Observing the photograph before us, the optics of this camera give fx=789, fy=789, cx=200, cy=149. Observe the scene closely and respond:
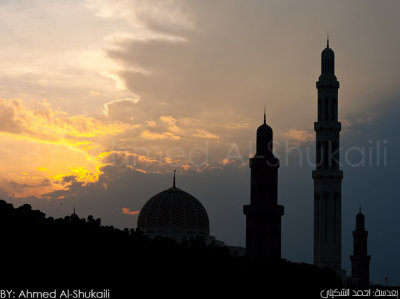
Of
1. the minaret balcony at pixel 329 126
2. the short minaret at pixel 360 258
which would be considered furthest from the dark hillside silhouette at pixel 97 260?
the short minaret at pixel 360 258

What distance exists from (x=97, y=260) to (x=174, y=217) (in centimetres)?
7631

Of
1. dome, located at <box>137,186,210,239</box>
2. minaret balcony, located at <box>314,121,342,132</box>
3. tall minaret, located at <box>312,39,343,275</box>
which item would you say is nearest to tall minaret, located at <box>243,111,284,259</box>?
tall minaret, located at <box>312,39,343,275</box>

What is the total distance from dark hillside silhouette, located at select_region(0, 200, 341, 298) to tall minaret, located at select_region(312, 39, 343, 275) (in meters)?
51.1

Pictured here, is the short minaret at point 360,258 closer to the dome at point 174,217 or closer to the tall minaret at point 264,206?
the tall minaret at point 264,206

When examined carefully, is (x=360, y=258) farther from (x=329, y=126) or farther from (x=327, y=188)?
(x=329, y=126)

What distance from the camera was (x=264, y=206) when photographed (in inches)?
5477

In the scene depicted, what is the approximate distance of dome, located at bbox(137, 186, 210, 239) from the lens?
454 feet

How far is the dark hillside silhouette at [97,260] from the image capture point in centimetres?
5712

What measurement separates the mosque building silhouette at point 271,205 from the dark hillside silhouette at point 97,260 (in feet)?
170

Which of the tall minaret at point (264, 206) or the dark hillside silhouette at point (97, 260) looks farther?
the tall minaret at point (264, 206)

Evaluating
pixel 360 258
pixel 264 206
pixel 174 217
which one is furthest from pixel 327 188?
pixel 360 258

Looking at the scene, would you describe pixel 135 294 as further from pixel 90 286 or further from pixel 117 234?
pixel 117 234

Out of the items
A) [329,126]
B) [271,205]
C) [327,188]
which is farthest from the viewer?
[271,205]

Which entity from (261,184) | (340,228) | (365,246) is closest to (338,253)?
(340,228)
